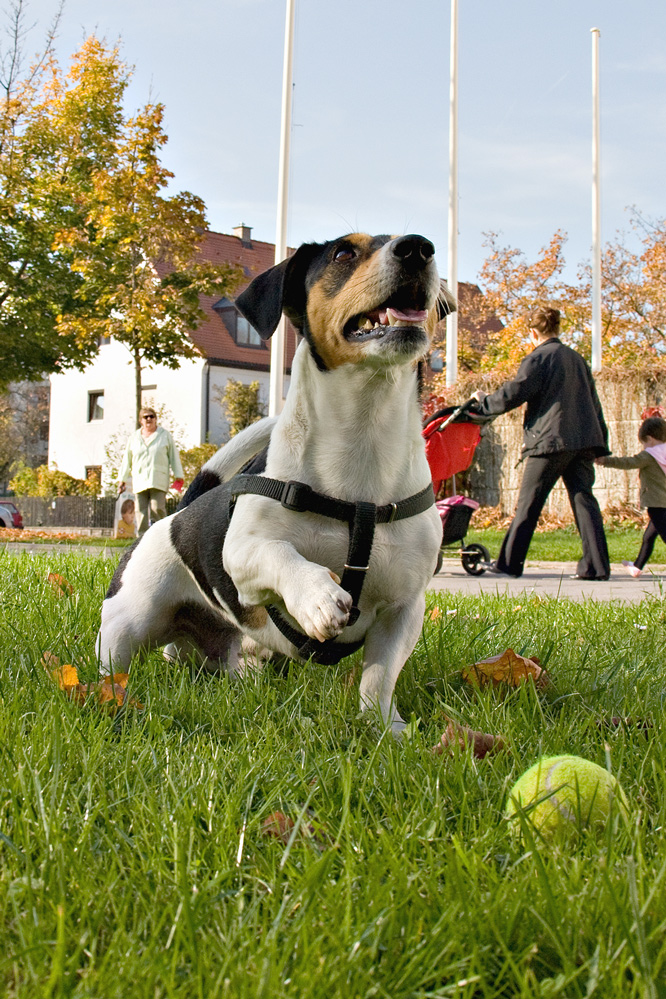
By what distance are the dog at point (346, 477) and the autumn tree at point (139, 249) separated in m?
18.0

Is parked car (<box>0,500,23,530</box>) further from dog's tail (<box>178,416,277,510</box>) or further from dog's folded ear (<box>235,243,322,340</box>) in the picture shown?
dog's folded ear (<box>235,243,322,340</box>)

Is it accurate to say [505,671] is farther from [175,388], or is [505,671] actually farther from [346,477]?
[175,388]

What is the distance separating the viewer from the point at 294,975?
120 centimetres

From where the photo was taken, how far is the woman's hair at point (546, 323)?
29.4 feet

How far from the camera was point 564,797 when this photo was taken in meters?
1.76

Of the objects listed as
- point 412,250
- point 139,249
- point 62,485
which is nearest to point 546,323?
point 412,250

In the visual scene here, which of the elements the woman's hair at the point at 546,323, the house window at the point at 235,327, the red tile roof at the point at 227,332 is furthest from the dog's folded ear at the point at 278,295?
the house window at the point at 235,327

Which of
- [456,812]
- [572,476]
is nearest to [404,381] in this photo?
[456,812]

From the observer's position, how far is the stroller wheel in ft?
32.4

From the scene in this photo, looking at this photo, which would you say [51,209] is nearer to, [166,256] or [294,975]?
[166,256]

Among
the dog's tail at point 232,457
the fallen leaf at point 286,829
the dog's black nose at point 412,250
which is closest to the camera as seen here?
the fallen leaf at point 286,829

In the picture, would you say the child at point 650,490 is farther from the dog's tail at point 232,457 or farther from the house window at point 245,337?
the house window at point 245,337

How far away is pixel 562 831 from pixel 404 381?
161 cm

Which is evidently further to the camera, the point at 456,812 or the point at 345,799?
the point at 456,812
